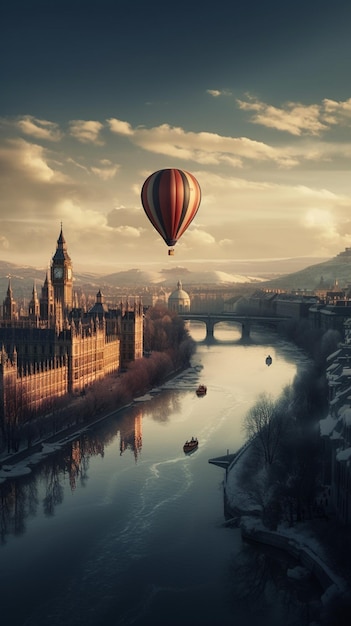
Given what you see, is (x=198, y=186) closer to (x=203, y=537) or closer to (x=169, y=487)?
(x=169, y=487)

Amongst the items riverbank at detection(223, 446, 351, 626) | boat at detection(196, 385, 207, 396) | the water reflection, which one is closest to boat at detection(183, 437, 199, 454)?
the water reflection

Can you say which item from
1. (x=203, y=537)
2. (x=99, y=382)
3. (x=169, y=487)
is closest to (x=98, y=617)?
(x=203, y=537)

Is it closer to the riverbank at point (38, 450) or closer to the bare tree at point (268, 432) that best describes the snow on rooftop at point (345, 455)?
the bare tree at point (268, 432)

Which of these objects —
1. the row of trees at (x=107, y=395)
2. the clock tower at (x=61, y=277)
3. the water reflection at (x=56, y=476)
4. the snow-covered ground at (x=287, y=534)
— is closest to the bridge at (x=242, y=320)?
the row of trees at (x=107, y=395)

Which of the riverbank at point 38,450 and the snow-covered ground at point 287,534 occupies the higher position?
the riverbank at point 38,450

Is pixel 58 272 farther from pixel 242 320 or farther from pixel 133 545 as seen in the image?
pixel 133 545

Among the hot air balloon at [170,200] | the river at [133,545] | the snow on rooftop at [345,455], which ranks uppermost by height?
the hot air balloon at [170,200]

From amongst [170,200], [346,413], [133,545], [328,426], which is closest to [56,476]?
[133,545]
